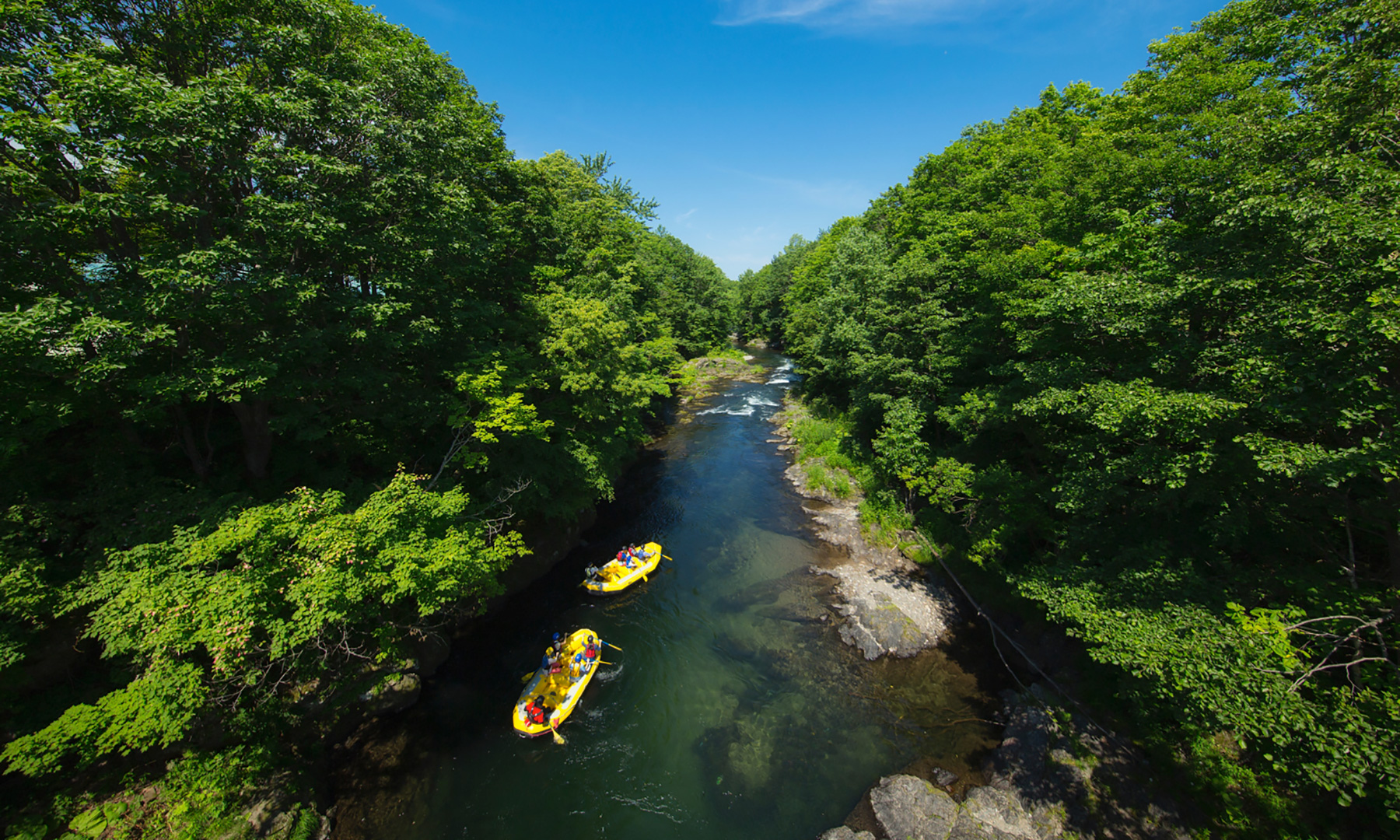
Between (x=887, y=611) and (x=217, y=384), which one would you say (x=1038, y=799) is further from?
(x=217, y=384)

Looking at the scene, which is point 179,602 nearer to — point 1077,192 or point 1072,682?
point 1072,682

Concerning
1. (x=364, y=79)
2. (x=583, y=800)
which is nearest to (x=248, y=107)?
(x=364, y=79)

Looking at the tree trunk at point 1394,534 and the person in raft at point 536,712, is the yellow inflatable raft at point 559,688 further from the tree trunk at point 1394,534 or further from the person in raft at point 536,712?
the tree trunk at point 1394,534

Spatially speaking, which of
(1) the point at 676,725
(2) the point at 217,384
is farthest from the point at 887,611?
(2) the point at 217,384

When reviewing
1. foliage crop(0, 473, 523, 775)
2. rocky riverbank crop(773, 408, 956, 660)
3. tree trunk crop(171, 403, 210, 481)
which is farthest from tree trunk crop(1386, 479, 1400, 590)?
tree trunk crop(171, 403, 210, 481)

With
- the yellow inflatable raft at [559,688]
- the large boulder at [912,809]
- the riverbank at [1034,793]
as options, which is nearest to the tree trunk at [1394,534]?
the riverbank at [1034,793]

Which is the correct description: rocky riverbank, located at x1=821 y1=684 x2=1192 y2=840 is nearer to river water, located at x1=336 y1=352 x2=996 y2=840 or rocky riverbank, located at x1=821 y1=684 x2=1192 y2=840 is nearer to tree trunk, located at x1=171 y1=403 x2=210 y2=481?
river water, located at x1=336 y1=352 x2=996 y2=840
